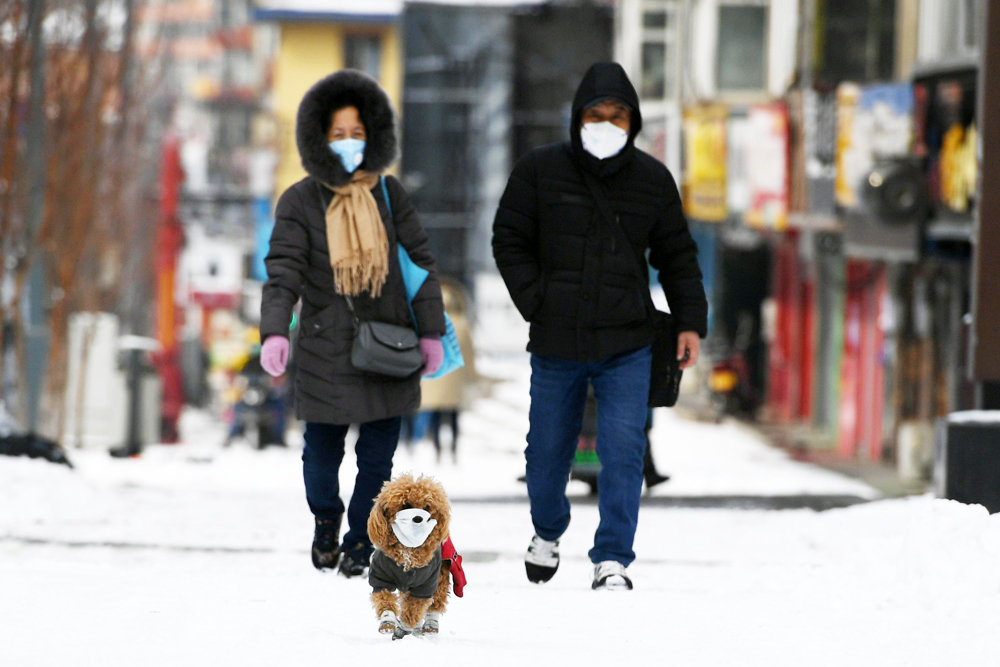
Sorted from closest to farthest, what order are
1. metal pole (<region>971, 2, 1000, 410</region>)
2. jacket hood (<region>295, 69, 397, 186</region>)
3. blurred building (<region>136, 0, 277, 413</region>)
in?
jacket hood (<region>295, 69, 397, 186</region>), metal pole (<region>971, 2, 1000, 410</region>), blurred building (<region>136, 0, 277, 413</region>)

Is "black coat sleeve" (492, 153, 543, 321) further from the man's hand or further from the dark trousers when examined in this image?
the dark trousers

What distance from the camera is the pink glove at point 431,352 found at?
6.86 metres

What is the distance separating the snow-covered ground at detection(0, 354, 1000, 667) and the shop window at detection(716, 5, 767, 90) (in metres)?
19.3

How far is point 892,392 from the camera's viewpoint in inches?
874

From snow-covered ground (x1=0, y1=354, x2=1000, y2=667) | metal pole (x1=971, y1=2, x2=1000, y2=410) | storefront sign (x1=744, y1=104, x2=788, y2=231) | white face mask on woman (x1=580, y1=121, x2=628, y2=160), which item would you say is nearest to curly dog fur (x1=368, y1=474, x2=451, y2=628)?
snow-covered ground (x1=0, y1=354, x2=1000, y2=667)

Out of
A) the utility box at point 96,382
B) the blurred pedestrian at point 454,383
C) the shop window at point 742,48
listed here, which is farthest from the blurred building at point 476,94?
the blurred pedestrian at point 454,383

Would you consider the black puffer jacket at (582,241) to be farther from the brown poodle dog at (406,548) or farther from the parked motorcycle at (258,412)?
the parked motorcycle at (258,412)

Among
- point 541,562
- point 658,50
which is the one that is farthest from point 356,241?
point 658,50

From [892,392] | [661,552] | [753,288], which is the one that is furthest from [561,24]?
[661,552]

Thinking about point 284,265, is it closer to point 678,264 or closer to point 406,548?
point 678,264

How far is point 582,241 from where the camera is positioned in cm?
661

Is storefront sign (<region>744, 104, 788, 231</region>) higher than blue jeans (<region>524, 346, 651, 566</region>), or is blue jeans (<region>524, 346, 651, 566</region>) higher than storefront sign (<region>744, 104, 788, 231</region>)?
storefront sign (<region>744, 104, 788, 231</region>)

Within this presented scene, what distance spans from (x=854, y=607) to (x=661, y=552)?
6.78ft

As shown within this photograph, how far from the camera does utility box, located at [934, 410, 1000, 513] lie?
754 centimetres
